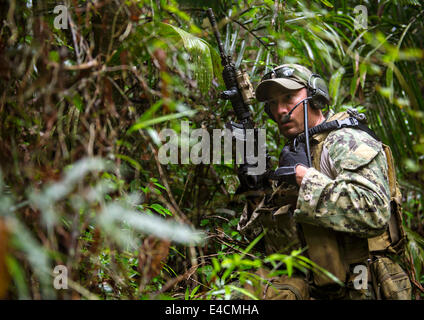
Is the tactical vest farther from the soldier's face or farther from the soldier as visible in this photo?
the soldier's face

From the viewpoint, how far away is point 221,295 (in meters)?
1.21

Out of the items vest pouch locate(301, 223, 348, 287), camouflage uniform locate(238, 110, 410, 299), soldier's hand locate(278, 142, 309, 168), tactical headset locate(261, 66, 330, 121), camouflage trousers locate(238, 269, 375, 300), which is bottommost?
camouflage trousers locate(238, 269, 375, 300)

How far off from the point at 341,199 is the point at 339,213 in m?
0.06

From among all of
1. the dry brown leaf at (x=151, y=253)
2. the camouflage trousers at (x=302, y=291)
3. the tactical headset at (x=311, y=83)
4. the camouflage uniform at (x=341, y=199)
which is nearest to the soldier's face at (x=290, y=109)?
the tactical headset at (x=311, y=83)

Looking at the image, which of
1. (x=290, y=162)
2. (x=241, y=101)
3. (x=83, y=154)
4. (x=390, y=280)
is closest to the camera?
(x=83, y=154)

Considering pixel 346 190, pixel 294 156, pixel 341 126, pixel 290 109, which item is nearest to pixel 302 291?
pixel 346 190

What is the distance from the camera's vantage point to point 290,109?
2.03 meters

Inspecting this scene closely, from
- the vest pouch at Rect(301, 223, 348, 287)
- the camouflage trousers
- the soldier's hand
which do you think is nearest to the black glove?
the soldier's hand

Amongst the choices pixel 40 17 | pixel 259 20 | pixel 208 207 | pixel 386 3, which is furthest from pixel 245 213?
pixel 386 3

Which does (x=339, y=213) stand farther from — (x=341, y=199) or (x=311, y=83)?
(x=311, y=83)

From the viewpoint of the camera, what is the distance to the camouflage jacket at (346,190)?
1.56 meters

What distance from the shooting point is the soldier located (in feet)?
→ 5.17

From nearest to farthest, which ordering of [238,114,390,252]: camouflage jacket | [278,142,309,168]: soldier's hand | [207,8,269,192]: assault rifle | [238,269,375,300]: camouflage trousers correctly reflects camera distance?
[238,114,390,252]: camouflage jacket < [238,269,375,300]: camouflage trousers < [278,142,309,168]: soldier's hand < [207,8,269,192]: assault rifle
